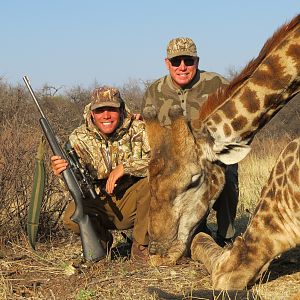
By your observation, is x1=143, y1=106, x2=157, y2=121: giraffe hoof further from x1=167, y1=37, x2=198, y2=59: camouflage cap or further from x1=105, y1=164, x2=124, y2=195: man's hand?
x1=167, y1=37, x2=198, y2=59: camouflage cap

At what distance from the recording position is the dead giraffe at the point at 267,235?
5.07 meters

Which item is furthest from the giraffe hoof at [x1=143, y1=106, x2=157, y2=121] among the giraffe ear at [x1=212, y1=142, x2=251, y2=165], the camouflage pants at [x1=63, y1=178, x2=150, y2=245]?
the camouflage pants at [x1=63, y1=178, x2=150, y2=245]

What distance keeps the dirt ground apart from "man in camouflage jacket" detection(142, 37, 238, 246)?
93 centimetres

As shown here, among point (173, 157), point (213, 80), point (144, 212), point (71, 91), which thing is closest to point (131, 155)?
point (144, 212)

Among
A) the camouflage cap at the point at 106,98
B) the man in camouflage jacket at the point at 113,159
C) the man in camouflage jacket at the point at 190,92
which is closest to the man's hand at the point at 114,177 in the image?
the man in camouflage jacket at the point at 113,159

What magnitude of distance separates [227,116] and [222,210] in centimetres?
172

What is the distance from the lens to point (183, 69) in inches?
281

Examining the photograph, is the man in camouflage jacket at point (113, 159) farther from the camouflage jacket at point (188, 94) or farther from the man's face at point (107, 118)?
the camouflage jacket at point (188, 94)

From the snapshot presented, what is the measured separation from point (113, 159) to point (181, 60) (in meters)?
1.49

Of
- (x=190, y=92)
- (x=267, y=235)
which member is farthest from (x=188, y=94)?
(x=267, y=235)

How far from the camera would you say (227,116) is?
560cm

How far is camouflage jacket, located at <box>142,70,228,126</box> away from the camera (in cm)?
720

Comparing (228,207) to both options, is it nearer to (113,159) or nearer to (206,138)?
(113,159)

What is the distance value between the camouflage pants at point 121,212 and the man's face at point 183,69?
4.51ft
